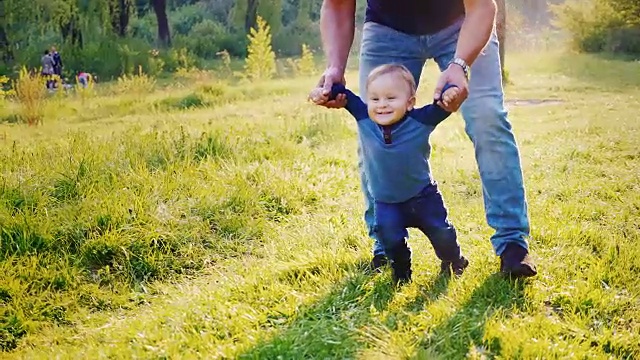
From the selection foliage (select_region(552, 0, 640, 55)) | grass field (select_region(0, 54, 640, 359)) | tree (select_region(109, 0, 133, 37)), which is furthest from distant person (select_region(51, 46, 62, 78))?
foliage (select_region(552, 0, 640, 55))

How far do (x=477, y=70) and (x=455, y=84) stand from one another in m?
0.33

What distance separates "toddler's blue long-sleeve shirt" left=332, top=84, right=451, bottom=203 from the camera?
2.17m

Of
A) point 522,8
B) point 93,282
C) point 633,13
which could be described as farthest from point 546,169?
point 522,8

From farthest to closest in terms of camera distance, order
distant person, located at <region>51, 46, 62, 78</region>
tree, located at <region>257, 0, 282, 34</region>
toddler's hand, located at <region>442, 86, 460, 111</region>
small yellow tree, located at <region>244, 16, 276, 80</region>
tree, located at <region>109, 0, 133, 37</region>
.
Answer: tree, located at <region>257, 0, 282, 34</region>
tree, located at <region>109, 0, 133, 37</region>
distant person, located at <region>51, 46, 62, 78</region>
small yellow tree, located at <region>244, 16, 276, 80</region>
toddler's hand, located at <region>442, 86, 460, 111</region>

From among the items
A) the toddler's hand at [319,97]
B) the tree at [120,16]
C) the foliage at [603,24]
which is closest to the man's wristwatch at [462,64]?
the toddler's hand at [319,97]

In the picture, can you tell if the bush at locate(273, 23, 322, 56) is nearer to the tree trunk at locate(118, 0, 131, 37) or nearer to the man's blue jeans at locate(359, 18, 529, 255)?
the tree trunk at locate(118, 0, 131, 37)

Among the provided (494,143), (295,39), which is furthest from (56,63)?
(494,143)

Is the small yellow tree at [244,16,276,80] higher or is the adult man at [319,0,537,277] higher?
the adult man at [319,0,537,277]

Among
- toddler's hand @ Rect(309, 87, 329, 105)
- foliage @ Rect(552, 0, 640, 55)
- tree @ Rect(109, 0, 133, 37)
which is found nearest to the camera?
toddler's hand @ Rect(309, 87, 329, 105)

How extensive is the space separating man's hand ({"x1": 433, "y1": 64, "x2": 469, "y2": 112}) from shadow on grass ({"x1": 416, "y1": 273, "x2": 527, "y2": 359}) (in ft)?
2.04

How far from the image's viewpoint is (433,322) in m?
2.03

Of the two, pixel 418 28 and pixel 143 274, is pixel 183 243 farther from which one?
pixel 418 28

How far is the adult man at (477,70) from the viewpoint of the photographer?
7.07 feet

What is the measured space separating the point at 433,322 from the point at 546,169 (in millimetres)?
2562
